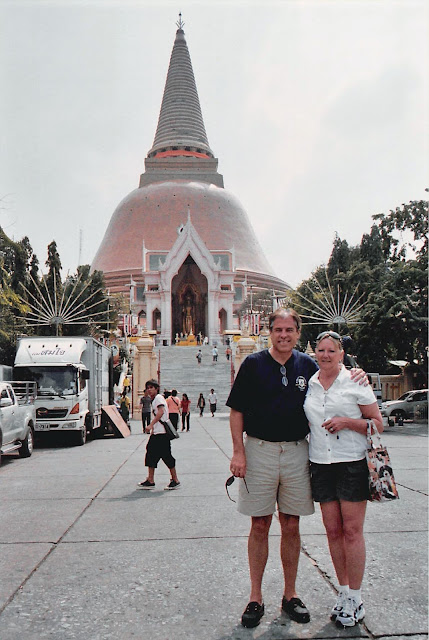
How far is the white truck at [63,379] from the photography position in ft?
49.6

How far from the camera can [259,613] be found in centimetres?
376

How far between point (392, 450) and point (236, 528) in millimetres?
8055

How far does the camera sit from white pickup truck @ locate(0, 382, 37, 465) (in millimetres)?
11258

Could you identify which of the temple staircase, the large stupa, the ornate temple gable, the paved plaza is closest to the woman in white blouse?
the paved plaza

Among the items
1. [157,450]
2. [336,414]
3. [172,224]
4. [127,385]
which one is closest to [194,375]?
[127,385]

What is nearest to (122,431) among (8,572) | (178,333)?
(8,572)

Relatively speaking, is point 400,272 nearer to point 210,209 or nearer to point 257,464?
point 257,464

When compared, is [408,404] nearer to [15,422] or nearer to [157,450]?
[15,422]

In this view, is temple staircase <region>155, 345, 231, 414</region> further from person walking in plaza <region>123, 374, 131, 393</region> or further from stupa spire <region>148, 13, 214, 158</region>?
stupa spire <region>148, 13, 214, 158</region>

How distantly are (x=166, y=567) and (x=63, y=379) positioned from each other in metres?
11.2

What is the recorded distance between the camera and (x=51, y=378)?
51.4 feet

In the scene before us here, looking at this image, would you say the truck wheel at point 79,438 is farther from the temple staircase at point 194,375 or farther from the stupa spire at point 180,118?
the stupa spire at point 180,118

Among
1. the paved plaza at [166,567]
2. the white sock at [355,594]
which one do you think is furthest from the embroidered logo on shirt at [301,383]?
the paved plaza at [166,567]

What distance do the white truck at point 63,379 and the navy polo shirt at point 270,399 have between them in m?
11.6
